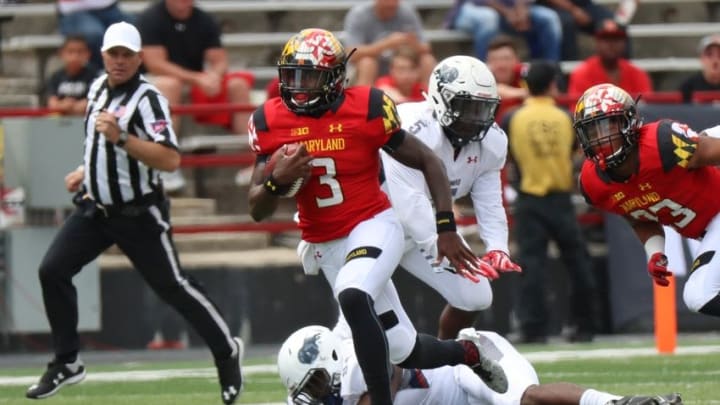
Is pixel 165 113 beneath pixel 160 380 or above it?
above

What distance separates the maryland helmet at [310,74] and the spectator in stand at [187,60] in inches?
206

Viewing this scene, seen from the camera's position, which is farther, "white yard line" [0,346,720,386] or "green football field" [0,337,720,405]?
"white yard line" [0,346,720,386]

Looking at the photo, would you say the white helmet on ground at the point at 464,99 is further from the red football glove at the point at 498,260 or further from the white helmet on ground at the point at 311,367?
the white helmet on ground at the point at 311,367

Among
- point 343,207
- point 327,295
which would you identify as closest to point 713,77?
point 327,295

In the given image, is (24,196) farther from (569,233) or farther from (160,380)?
(569,233)

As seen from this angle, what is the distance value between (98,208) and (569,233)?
3.98m

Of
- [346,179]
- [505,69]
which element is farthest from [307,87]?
[505,69]

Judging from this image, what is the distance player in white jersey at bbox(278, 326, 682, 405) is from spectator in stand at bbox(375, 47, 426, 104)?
4993 millimetres

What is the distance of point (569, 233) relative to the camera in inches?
459

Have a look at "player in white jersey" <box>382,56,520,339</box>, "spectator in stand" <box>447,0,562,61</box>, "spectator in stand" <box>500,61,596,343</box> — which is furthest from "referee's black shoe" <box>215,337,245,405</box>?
"spectator in stand" <box>447,0,562,61</box>

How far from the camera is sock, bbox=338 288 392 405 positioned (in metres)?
6.64

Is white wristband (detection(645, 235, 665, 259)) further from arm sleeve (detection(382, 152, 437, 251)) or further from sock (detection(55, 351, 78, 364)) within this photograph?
sock (detection(55, 351, 78, 364))

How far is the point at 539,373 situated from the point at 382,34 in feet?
13.5

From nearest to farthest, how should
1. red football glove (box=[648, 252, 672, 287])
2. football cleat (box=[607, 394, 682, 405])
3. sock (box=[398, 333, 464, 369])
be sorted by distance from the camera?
football cleat (box=[607, 394, 682, 405]) → sock (box=[398, 333, 464, 369]) → red football glove (box=[648, 252, 672, 287])
